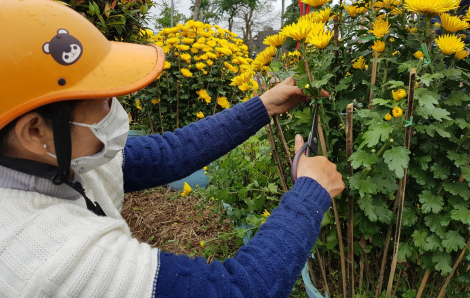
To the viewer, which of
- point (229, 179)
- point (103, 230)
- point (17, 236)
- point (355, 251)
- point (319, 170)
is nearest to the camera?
point (17, 236)

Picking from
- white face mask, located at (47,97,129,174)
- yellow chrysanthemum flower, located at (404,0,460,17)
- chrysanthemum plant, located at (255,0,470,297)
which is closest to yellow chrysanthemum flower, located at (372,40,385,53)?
chrysanthemum plant, located at (255,0,470,297)

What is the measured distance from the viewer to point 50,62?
892mm

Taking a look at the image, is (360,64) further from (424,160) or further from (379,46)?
(424,160)

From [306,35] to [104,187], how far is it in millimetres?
1089

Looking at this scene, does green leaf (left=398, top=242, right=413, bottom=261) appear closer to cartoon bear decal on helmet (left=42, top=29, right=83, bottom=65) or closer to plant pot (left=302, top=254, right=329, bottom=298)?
plant pot (left=302, top=254, right=329, bottom=298)

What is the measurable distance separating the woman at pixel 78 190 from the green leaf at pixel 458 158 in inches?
16.1

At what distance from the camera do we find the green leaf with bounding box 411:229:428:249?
117 centimetres

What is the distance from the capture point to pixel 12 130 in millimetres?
931

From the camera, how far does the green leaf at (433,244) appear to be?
3.74 ft

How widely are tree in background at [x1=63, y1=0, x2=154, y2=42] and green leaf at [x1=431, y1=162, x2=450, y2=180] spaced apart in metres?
2.45

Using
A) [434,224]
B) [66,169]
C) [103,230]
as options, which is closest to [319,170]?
[434,224]

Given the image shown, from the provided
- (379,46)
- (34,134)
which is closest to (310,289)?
(379,46)

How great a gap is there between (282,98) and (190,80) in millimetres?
2279

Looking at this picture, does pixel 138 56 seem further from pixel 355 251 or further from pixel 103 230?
pixel 355 251
